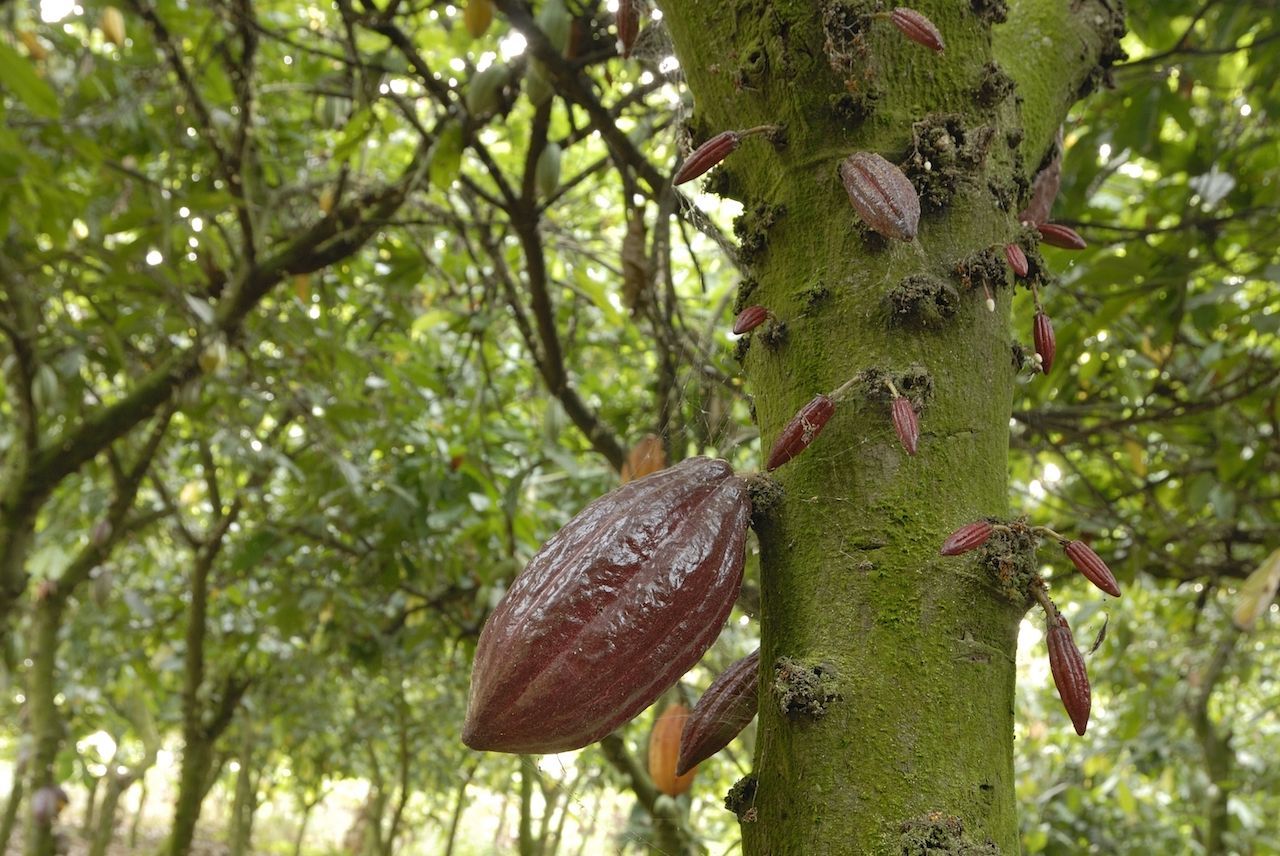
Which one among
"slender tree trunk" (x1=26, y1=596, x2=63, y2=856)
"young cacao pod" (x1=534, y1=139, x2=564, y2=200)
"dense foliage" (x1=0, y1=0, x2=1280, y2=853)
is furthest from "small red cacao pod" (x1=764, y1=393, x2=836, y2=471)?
"slender tree trunk" (x1=26, y1=596, x2=63, y2=856)

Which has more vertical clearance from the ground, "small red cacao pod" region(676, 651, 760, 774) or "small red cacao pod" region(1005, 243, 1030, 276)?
"small red cacao pod" region(1005, 243, 1030, 276)

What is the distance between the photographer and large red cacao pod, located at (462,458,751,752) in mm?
544

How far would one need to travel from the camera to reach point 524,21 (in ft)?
4.92

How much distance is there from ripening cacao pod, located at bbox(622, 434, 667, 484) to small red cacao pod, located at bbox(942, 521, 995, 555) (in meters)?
0.94

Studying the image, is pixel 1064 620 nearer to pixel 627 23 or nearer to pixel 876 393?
pixel 876 393

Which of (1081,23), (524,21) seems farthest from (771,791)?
(524,21)

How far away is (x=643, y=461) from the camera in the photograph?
4.90 feet

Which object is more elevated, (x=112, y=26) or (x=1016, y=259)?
(x=112, y=26)

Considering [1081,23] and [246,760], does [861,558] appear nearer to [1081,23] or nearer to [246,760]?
[1081,23]

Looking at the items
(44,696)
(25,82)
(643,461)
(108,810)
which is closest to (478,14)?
(25,82)

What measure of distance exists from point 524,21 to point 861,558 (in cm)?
122

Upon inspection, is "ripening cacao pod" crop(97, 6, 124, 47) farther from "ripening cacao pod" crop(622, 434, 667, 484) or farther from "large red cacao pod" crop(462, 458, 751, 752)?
"large red cacao pod" crop(462, 458, 751, 752)

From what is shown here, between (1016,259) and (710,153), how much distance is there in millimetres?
195

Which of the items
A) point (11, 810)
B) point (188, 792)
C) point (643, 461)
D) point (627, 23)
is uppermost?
point (627, 23)
